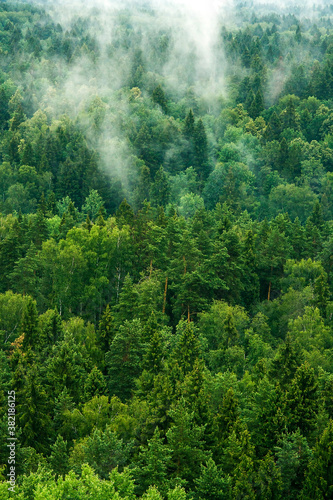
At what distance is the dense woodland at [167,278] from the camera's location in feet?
134

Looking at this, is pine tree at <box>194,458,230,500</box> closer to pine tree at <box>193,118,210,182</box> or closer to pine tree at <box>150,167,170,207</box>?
pine tree at <box>150,167,170,207</box>

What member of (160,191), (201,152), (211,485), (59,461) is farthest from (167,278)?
(201,152)

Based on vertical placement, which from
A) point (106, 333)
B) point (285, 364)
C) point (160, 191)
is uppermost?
point (160, 191)

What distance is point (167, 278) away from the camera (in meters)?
75.6

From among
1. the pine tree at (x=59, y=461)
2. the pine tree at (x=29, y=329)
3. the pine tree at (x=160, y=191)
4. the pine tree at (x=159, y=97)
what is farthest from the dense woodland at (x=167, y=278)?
the pine tree at (x=159, y=97)

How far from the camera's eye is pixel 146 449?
1566 inches

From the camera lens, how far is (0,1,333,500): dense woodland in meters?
40.8

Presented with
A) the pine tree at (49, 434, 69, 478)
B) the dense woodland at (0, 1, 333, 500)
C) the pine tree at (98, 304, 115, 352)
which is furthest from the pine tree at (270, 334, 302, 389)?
the pine tree at (49, 434, 69, 478)

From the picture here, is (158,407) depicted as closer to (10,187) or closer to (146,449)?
(146,449)

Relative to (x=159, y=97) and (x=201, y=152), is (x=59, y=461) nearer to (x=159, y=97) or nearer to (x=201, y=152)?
(x=201, y=152)

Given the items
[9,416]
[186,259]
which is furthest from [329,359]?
[9,416]

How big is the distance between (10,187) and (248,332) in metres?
69.9

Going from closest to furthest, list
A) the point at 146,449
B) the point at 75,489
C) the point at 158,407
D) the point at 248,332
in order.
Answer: the point at 75,489
the point at 146,449
the point at 158,407
the point at 248,332

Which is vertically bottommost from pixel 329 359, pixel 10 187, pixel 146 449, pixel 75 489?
pixel 75 489
